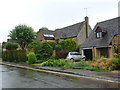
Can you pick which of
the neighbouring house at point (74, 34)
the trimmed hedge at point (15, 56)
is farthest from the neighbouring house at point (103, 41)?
the trimmed hedge at point (15, 56)

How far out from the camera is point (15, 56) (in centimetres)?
2975

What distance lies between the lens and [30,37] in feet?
121

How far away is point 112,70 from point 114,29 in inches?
477

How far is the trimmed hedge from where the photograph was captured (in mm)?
26819

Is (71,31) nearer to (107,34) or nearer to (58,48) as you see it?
(58,48)

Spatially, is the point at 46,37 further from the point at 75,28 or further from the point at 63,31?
the point at 75,28

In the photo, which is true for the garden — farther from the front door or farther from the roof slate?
the roof slate

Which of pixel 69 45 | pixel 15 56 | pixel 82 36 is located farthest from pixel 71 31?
pixel 15 56

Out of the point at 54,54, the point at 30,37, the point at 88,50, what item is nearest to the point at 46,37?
the point at 30,37

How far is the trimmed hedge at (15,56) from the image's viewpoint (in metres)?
26.8

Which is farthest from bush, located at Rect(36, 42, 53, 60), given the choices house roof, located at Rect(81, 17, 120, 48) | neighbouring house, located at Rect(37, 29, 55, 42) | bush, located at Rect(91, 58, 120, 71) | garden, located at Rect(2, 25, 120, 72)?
neighbouring house, located at Rect(37, 29, 55, 42)

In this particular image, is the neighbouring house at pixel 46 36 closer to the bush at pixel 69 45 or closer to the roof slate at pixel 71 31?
the roof slate at pixel 71 31

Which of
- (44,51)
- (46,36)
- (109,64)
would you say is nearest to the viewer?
(109,64)

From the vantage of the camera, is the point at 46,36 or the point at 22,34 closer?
the point at 22,34
